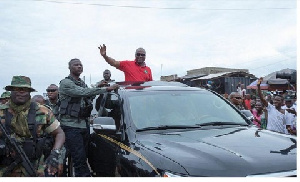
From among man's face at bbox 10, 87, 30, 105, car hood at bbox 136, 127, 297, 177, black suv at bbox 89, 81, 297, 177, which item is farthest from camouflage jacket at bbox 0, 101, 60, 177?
car hood at bbox 136, 127, 297, 177

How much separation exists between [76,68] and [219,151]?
290 centimetres

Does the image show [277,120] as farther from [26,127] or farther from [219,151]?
[26,127]

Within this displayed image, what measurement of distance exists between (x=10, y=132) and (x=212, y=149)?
76.1 inches

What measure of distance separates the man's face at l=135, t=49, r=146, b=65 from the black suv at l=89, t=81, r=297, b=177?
1285 mm

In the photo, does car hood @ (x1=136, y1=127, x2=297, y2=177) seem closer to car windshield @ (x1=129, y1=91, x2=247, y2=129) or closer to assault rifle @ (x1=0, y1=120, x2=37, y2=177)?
car windshield @ (x1=129, y1=91, x2=247, y2=129)

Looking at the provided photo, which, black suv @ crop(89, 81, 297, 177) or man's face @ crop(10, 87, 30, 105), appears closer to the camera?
black suv @ crop(89, 81, 297, 177)

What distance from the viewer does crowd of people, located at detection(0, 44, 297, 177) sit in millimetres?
3246

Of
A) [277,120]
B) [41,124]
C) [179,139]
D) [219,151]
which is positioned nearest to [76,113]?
[41,124]

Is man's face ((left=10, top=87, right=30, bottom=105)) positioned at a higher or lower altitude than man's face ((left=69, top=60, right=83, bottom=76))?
lower

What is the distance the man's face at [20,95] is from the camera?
11.2ft

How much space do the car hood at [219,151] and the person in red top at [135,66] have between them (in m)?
2.48

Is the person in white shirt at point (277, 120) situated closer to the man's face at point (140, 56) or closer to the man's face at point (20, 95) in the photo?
the man's face at point (140, 56)

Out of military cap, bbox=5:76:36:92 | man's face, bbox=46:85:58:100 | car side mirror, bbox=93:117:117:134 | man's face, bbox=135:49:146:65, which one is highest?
man's face, bbox=135:49:146:65

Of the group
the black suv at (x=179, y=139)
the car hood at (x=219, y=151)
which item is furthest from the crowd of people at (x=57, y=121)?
the car hood at (x=219, y=151)
